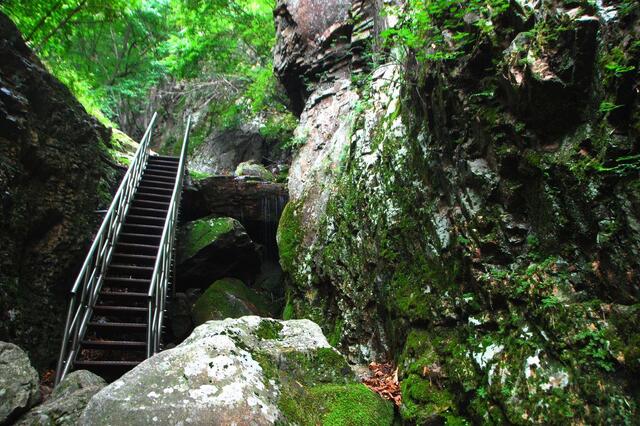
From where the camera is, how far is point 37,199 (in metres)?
5.37

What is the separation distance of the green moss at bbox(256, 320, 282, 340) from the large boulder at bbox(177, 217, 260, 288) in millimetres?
5473

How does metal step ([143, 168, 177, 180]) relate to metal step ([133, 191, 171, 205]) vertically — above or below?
above

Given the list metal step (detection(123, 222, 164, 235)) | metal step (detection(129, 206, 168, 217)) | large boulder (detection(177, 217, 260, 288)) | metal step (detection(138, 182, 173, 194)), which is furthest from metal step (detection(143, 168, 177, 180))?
metal step (detection(123, 222, 164, 235))

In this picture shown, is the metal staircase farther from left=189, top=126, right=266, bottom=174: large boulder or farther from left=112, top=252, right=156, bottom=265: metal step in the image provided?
left=189, top=126, right=266, bottom=174: large boulder

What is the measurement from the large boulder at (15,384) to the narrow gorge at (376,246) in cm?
1

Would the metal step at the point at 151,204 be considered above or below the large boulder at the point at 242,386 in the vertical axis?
above

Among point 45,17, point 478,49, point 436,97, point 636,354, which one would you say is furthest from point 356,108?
point 45,17

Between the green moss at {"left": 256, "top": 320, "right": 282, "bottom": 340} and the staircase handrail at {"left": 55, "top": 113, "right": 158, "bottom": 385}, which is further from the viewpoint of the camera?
the staircase handrail at {"left": 55, "top": 113, "right": 158, "bottom": 385}

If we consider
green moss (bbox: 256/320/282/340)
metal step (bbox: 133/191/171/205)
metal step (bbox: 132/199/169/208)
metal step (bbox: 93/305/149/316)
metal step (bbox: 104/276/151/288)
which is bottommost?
metal step (bbox: 93/305/149/316)

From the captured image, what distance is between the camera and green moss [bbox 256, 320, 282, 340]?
351 cm

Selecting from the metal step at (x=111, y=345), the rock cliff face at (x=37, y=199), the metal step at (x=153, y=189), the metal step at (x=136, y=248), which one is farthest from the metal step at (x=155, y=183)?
the metal step at (x=111, y=345)

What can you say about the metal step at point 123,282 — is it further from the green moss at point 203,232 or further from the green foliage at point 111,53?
the green foliage at point 111,53

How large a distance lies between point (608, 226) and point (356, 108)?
527cm

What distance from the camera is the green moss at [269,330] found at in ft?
11.5
